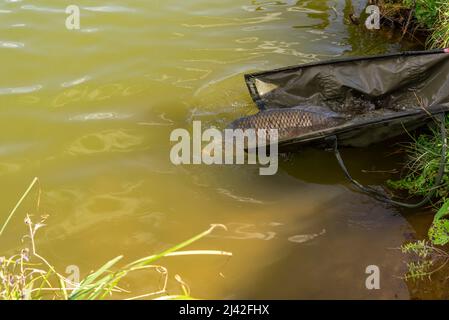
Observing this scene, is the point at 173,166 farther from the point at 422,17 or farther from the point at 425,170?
the point at 422,17

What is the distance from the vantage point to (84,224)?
11.9 ft

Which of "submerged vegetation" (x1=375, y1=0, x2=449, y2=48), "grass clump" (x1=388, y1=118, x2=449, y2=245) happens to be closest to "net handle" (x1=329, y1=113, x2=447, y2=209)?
"grass clump" (x1=388, y1=118, x2=449, y2=245)

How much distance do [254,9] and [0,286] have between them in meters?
5.60

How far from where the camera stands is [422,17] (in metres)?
5.75

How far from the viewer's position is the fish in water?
4031mm

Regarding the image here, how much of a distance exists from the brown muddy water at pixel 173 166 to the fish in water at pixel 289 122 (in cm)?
33

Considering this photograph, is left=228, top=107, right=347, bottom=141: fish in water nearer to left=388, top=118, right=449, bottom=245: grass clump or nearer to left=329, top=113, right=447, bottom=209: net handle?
left=329, top=113, right=447, bottom=209: net handle

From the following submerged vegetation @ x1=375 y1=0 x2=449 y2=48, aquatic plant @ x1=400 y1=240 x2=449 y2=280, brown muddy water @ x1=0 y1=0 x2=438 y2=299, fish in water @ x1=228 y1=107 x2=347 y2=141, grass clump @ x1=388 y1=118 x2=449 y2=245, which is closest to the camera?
aquatic plant @ x1=400 y1=240 x2=449 y2=280

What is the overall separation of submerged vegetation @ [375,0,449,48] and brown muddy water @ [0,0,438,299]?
0.77ft

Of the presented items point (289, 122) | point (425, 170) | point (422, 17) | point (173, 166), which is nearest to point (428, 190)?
point (425, 170)

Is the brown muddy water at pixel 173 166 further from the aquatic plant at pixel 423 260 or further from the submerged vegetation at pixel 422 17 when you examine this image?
the submerged vegetation at pixel 422 17
